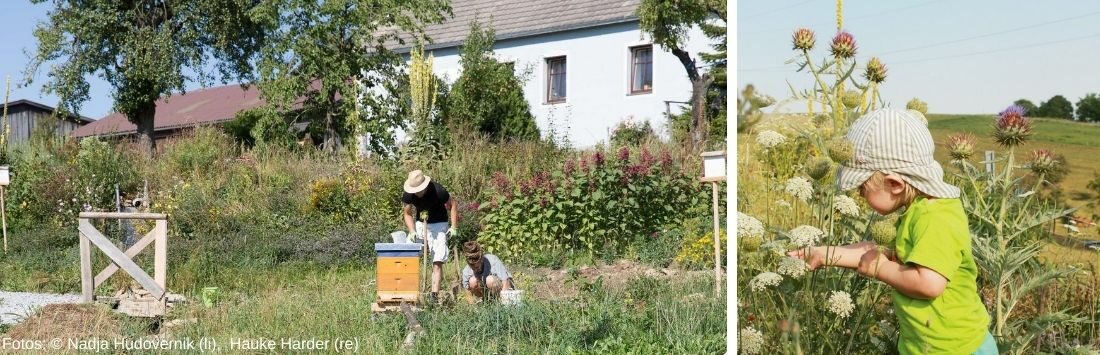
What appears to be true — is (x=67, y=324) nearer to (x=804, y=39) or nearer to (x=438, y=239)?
(x=438, y=239)

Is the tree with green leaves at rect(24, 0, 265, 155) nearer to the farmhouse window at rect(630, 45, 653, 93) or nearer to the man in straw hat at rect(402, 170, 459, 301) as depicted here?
the man in straw hat at rect(402, 170, 459, 301)

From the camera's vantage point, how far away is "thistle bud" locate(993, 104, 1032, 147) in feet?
5.29

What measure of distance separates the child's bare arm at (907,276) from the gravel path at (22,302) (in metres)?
4.36

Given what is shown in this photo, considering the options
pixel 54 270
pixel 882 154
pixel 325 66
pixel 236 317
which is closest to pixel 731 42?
pixel 882 154

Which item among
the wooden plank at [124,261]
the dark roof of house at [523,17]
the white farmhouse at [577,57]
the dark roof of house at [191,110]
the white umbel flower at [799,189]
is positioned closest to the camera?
the white umbel flower at [799,189]

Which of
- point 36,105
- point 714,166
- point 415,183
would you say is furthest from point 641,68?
point 714,166

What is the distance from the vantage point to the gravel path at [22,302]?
4734mm

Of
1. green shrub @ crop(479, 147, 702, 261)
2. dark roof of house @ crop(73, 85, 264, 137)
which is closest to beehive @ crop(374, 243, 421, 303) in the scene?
green shrub @ crop(479, 147, 702, 261)

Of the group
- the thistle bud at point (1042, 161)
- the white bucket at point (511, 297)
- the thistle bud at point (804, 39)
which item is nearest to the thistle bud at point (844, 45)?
the thistle bud at point (804, 39)

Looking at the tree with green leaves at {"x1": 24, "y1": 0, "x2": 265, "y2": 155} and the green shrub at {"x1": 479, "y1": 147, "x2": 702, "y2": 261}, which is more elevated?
the tree with green leaves at {"x1": 24, "y1": 0, "x2": 265, "y2": 155}

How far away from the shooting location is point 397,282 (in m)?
4.43

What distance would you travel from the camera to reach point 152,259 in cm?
640

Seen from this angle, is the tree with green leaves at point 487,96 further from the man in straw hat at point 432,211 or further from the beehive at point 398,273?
the beehive at point 398,273

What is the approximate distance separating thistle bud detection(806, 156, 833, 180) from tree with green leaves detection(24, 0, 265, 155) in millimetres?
5127
